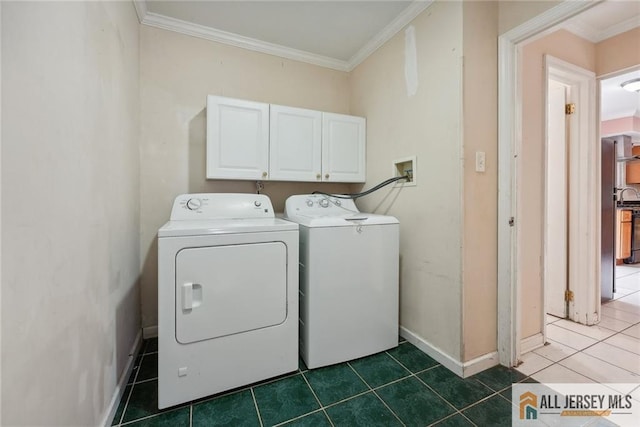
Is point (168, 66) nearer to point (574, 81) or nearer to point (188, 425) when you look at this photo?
point (188, 425)

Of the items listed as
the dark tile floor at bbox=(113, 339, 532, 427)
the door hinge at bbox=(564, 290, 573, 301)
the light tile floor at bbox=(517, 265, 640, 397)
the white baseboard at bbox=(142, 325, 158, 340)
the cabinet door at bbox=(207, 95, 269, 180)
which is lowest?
the dark tile floor at bbox=(113, 339, 532, 427)

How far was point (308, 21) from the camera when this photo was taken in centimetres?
200

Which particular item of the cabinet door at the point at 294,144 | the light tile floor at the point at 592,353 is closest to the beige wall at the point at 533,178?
the light tile floor at the point at 592,353

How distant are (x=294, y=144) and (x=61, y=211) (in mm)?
1536

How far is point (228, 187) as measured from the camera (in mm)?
2201

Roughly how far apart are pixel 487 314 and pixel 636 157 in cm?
584

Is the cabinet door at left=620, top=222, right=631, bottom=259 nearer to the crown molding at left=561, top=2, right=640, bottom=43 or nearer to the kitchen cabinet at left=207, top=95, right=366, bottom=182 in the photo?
the crown molding at left=561, top=2, right=640, bottom=43

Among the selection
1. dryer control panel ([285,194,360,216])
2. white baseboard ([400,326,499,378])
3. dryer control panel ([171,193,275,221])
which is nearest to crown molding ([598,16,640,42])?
dryer control panel ([285,194,360,216])

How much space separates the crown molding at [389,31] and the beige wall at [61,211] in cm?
177

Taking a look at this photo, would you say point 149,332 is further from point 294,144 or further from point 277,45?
point 277,45

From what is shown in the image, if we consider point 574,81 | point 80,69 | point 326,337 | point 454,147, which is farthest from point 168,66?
point 574,81

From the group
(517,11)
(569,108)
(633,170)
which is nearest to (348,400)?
(517,11)

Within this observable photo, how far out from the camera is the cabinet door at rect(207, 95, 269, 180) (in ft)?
6.13

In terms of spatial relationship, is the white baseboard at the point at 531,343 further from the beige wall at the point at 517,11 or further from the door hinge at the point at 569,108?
the beige wall at the point at 517,11
